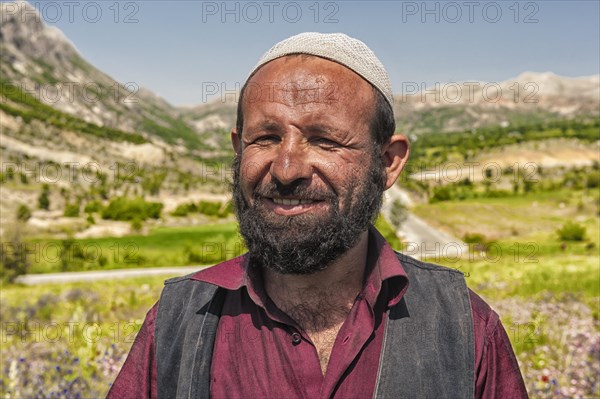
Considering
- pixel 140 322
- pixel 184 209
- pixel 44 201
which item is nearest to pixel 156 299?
pixel 140 322

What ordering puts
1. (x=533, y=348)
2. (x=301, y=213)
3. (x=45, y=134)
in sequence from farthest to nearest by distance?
(x=45, y=134) → (x=533, y=348) → (x=301, y=213)

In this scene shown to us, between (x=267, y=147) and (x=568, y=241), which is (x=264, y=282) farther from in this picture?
(x=568, y=241)

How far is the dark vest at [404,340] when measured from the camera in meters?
1.88

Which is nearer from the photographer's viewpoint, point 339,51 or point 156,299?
point 339,51

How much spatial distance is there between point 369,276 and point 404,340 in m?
0.39

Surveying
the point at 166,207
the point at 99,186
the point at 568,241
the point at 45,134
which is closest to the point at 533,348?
the point at 568,241

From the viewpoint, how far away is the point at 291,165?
2055mm

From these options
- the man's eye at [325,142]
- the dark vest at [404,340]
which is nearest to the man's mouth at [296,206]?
the man's eye at [325,142]

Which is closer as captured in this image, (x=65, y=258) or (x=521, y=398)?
(x=521, y=398)

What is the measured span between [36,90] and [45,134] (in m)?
61.9

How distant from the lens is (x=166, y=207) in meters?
84.2

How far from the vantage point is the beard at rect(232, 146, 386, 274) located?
6.90 ft

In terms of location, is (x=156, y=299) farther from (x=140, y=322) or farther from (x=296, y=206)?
(x=296, y=206)

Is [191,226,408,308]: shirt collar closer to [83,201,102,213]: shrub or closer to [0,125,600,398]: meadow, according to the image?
[0,125,600,398]: meadow
